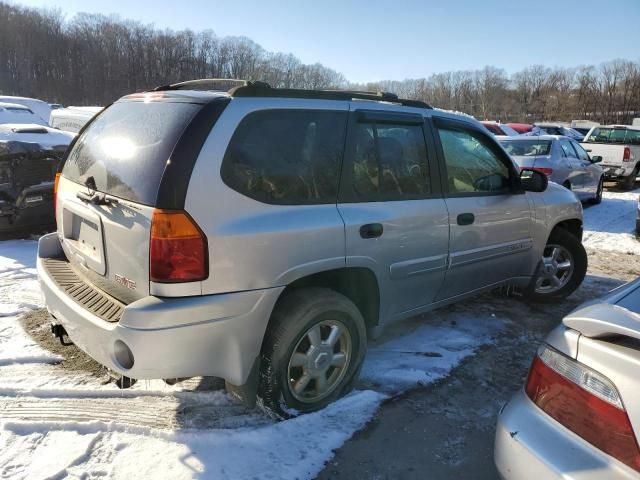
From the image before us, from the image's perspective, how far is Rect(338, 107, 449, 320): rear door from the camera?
3000mm

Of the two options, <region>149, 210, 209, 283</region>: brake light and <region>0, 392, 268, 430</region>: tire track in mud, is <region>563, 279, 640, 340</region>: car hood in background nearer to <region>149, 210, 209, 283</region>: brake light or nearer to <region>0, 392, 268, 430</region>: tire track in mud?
<region>149, 210, 209, 283</region>: brake light

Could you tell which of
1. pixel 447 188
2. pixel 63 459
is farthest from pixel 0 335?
pixel 447 188

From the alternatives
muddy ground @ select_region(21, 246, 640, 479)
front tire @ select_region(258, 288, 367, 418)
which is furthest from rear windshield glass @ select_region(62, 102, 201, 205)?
muddy ground @ select_region(21, 246, 640, 479)

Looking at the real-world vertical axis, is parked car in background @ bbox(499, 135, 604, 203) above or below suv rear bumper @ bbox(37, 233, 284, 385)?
above

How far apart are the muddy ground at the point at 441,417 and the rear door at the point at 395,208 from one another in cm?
62

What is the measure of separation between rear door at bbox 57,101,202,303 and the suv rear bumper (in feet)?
0.47

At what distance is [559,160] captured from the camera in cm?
1001

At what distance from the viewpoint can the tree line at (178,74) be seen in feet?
242

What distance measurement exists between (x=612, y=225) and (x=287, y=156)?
359 inches

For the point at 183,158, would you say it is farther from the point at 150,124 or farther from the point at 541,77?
the point at 541,77

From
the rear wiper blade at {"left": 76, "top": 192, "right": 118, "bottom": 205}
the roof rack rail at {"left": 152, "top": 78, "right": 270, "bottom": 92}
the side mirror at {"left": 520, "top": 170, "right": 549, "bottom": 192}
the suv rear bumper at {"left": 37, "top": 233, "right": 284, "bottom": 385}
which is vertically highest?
the roof rack rail at {"left": 152, "top": 78, "right": 270, "bottom": 92}

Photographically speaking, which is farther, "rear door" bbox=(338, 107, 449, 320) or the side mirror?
the side mirror

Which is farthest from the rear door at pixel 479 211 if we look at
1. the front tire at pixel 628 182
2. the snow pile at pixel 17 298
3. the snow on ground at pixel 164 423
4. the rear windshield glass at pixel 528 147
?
the front tire at pixel 628 182

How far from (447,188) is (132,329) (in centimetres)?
242
